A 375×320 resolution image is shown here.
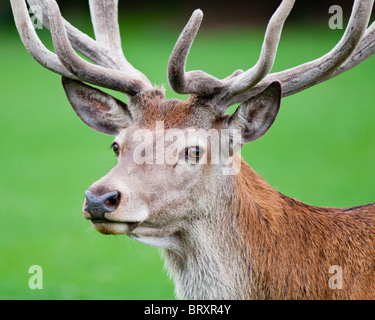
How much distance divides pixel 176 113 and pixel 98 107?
64cm

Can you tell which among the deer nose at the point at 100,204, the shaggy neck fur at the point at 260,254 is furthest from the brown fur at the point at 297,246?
the deer nose at the point at 100,204

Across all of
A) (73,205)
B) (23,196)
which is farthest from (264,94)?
(23,196)

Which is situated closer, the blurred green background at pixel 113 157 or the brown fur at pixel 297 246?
the brown fur at pixel 297 246

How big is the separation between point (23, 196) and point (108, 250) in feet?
9.04

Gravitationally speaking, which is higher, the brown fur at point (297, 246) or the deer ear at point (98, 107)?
the deer ear at point (98, 107)

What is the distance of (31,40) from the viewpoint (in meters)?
4.94

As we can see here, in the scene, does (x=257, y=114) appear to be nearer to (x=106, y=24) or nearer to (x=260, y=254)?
(x=260, y=254)

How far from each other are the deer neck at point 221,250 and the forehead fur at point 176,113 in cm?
43

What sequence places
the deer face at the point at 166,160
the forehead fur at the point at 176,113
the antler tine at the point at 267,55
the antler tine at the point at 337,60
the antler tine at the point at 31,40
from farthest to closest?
the antler tine at the point at 31,40
the forehead fur at the point at 176,113
the antler tine at the point at 337,60
the antler tine at the point at 267,55
the deer face at the point at 166,160

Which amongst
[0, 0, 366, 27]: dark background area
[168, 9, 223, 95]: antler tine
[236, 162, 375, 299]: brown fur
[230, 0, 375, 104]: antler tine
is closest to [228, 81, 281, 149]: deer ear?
[230, 0, 375, 104]: antler tine

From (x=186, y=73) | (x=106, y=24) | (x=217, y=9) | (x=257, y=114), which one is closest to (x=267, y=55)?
(x=257, y=114)

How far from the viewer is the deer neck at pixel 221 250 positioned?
180 inches

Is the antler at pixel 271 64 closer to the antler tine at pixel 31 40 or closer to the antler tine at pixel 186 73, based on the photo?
the antler tine at pixel 186 73

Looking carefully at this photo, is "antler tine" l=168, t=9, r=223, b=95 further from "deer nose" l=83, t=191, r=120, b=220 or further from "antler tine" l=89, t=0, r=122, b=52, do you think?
"antler tine" l=89, t=0, r=122, b=52
